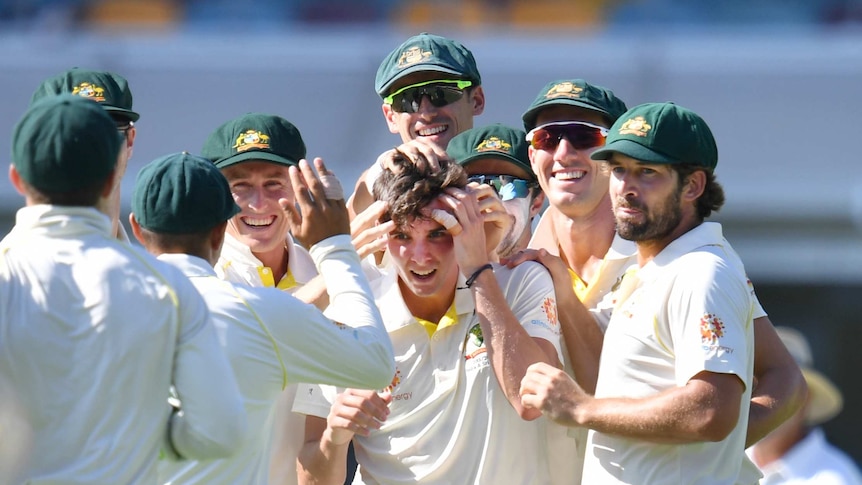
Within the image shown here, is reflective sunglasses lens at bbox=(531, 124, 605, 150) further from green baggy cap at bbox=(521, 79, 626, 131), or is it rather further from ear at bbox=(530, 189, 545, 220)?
ear at bbox=(530, 189, 545, 220)

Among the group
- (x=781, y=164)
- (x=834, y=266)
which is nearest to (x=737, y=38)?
(x=781, y=164)

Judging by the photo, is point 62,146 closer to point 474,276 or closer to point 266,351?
point 266,351

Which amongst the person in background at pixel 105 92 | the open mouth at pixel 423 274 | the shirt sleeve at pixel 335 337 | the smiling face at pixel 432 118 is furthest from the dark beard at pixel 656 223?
the person in background at pixel 105 92

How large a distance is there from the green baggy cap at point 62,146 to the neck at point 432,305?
46.1 inches

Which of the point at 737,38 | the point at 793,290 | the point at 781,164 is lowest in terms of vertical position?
the point at 793,290

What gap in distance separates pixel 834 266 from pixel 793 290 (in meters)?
0.31

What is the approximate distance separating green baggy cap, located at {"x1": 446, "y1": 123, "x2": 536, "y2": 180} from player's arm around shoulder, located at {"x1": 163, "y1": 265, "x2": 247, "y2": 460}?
1.28 metres

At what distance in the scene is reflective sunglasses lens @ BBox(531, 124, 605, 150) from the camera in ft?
12.1

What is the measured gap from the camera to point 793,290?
29.7 feet

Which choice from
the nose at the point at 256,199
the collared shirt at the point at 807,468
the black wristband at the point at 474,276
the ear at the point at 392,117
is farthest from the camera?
the collared shirt at the point at 807,468

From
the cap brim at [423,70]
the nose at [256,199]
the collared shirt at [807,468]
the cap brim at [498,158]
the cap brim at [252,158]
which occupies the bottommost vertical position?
the collared shirt at [807,468]

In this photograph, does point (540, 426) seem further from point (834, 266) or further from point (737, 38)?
point (737, 38)

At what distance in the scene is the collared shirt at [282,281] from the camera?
3623mm

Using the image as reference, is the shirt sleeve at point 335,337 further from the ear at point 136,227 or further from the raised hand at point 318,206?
the ear at point 136,227
